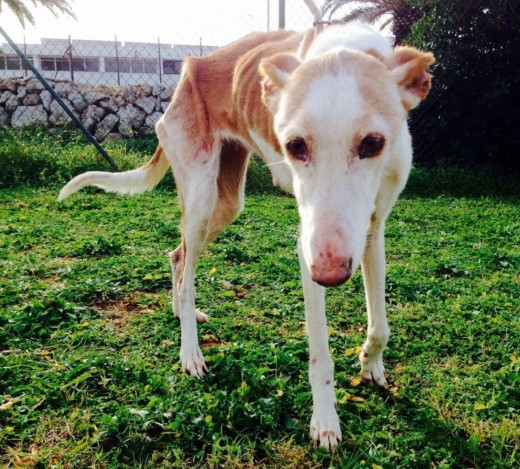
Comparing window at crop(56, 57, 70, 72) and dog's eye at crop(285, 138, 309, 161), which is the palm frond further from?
dog's eye at crop(285, 138, 309, 161)

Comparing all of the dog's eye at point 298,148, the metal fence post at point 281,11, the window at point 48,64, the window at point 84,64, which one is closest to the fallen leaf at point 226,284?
the dog's eye at point 298,148

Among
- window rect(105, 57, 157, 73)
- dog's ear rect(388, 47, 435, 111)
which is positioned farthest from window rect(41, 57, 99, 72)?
dog's ear rect(388, 47, 435, 111)

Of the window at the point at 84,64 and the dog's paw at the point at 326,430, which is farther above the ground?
the dog's paw at the point at 326,430

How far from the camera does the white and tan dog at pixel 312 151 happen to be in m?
1.71

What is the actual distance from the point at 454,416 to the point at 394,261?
226 centimetres

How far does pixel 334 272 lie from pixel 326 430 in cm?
90

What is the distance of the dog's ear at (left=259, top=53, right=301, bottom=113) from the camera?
2115 millimetres

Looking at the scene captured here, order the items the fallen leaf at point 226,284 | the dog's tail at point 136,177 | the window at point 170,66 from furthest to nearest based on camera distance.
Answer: the window at point 170,66 < the fallen leaf at point 226,284 < the dog's tail at point 136,177

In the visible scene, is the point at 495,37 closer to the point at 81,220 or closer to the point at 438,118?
the point at 438,118

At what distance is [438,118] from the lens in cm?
849

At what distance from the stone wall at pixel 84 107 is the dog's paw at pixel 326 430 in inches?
382

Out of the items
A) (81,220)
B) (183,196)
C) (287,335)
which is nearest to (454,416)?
(287,335)

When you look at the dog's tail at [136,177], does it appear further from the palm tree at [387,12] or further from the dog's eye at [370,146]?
the palm tree at [387,12]

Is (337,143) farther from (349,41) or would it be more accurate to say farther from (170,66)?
(170,66)
